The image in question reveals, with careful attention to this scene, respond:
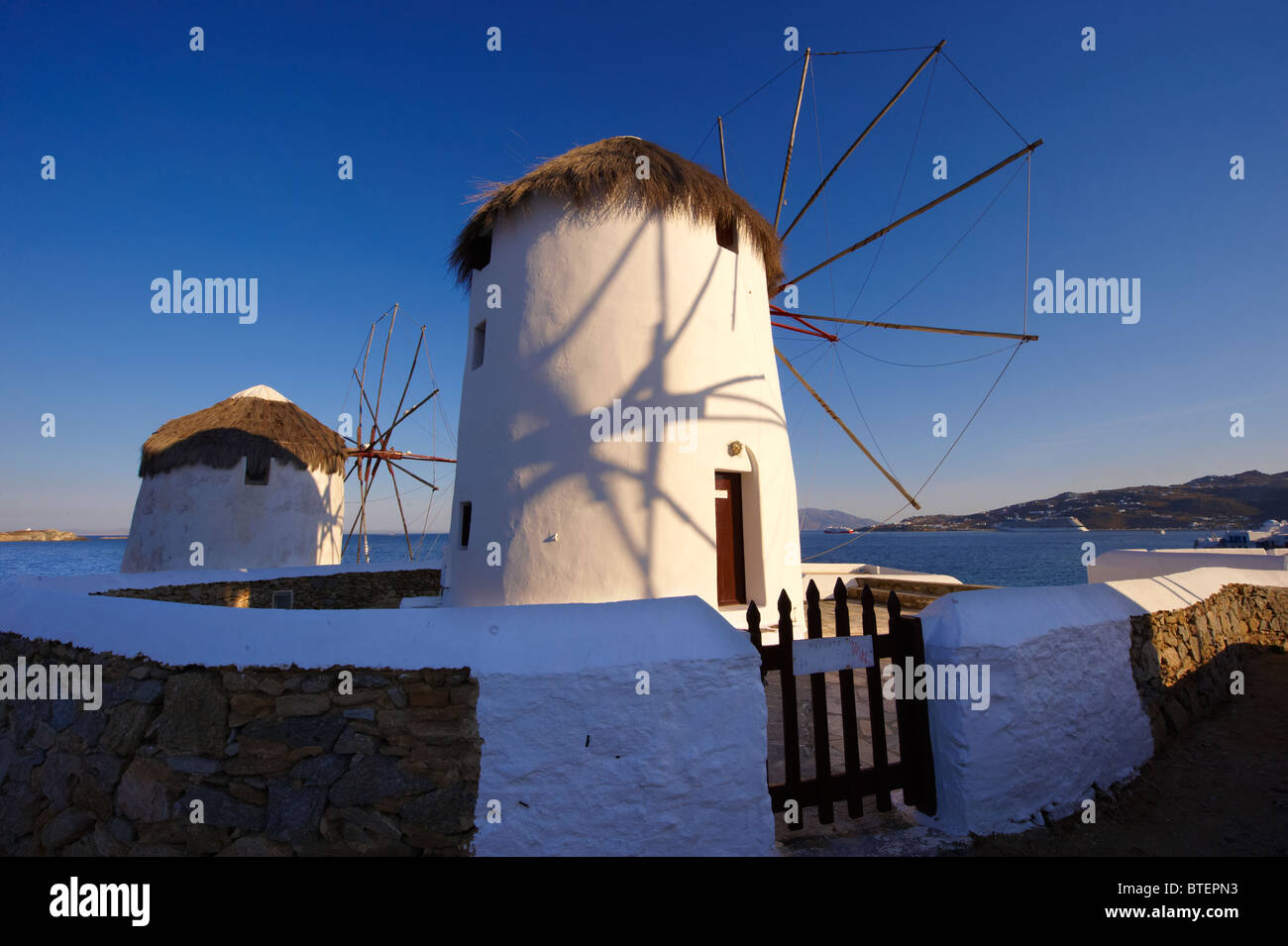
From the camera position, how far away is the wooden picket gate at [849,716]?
3.49 m

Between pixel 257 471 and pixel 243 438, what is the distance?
1005 millimetres

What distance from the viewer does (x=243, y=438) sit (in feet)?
54.6

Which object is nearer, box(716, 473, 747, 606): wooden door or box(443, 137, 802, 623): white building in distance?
box(443, 137, 802, 623): white building in distance

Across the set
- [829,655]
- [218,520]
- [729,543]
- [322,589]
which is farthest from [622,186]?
[218,520]

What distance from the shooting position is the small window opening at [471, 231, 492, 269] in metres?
8.82

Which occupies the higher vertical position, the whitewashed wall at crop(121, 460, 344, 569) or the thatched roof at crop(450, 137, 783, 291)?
the thatched roof at crop(450, 137, 783, 291)

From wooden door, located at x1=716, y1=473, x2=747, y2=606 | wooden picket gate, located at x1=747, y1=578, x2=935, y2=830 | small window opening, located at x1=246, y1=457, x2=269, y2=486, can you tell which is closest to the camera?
wooden picket gate, located at x1=747, y1=578, x2=935, y2=830

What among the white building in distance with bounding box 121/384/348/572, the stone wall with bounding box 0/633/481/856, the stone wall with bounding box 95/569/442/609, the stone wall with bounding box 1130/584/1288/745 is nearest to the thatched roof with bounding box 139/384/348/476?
the white building in distance with bounding box 121/384/348/572

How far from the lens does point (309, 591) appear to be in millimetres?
11398

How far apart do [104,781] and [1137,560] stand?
16.2m

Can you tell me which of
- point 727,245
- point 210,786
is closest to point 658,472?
point 727,245

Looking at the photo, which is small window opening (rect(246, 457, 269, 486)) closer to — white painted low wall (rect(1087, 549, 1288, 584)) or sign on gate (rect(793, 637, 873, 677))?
sign on gate (rect(793, 637, 873, 677))

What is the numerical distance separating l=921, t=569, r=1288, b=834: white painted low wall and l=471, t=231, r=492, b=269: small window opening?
310 inches
